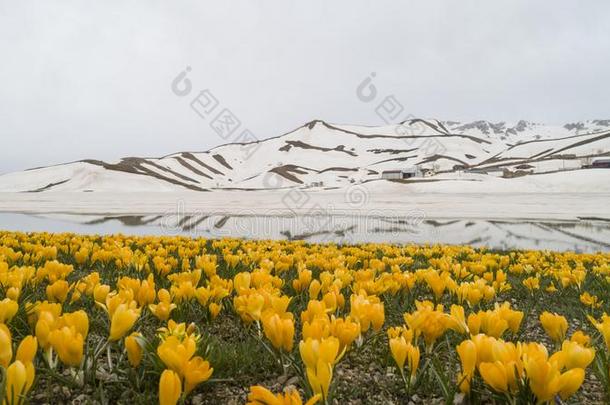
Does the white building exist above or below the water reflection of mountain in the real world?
above

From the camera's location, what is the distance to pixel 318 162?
13675 centimetres

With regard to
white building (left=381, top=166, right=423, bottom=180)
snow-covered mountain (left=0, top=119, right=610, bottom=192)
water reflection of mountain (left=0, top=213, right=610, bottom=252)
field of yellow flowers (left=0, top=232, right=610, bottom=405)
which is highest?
snow-covered mountain (left=0, top=119, right=610, bottom=192)

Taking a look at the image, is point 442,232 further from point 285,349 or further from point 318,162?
point 318,162

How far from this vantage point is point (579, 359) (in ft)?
3.67

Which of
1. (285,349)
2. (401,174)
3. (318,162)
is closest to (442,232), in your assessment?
(285,349)

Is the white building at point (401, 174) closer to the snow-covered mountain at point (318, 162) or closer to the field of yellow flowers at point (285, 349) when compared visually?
the snow-covered mountain at point (318, 162)

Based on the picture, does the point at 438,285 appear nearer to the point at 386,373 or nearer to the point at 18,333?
the point at 386,373

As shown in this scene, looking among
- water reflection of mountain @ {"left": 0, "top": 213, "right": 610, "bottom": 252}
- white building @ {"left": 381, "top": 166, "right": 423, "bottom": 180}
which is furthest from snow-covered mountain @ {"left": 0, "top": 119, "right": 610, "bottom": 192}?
water reflection of mountain @ {"left": 0, "top": 213, "right": 610, "bottom": 252}

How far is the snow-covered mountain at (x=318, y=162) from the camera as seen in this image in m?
72.9

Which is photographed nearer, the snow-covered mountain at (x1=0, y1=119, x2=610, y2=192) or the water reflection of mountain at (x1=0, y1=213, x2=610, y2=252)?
the water reflection of mountain at (x1=0, y1=213, x2=610, y2=252)

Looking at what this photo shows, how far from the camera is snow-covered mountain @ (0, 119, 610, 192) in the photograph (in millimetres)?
72881

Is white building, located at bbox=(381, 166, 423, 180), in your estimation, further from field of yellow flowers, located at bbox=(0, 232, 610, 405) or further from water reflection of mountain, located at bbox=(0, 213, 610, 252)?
field of yellow flowers, located at bbox=(0, 232, 610, 405)

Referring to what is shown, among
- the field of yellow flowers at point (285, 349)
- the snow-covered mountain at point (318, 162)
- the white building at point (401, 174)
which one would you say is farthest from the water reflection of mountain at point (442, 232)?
the white building at point (401, 174)

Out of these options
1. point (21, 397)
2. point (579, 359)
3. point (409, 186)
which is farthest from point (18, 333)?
point (409, 186)
